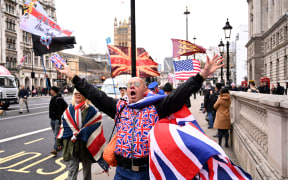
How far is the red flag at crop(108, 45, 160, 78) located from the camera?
7.96 metres

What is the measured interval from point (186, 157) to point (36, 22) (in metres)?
5.48

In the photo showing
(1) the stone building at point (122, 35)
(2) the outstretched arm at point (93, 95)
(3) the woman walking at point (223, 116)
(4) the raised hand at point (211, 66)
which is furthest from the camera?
(1) the stone building at point (122, 35)

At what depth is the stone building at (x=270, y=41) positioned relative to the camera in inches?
1406

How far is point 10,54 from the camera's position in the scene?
48.3 meters

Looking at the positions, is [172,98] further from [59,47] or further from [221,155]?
[59,47]

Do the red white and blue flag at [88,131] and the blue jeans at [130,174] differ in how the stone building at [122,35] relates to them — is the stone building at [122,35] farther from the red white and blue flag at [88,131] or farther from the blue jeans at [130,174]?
the blue jeans at [130,174]

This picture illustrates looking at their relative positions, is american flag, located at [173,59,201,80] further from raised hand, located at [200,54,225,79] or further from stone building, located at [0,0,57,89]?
stone building, located at [0,0,57,89]

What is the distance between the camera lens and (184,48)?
31.2 feet

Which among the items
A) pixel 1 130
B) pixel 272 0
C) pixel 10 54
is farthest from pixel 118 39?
pixel 1 130

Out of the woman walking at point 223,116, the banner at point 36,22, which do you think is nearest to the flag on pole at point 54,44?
the banner at point 36,22

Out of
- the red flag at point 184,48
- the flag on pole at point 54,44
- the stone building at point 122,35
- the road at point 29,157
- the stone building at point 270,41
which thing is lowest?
the road at point 29,157

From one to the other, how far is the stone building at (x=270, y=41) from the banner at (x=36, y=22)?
33.0 m

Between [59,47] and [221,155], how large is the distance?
4.32 metres

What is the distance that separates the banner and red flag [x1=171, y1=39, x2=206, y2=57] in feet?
16.1
